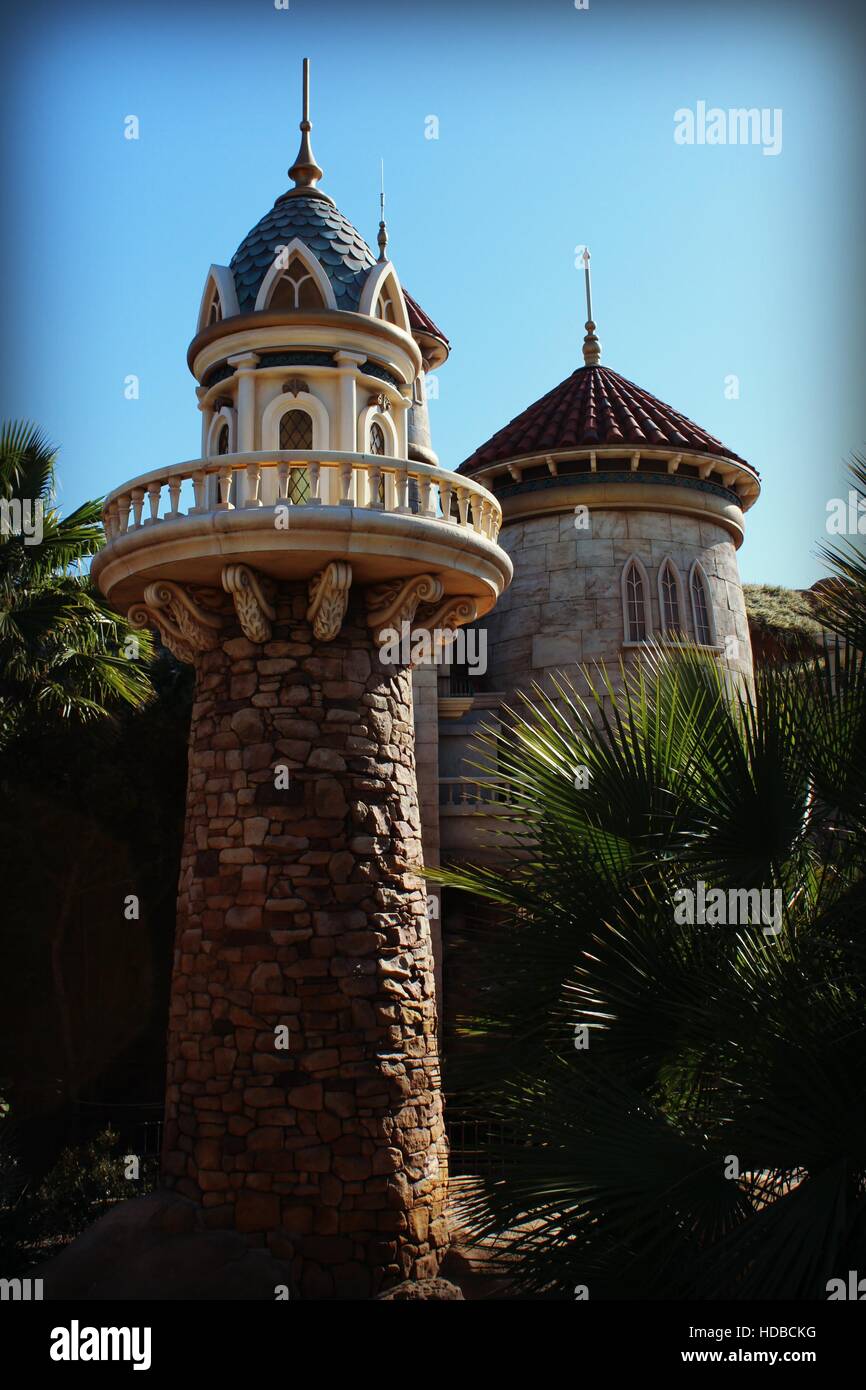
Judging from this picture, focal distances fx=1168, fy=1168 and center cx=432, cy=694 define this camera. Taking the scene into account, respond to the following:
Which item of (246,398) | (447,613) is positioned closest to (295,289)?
(246,398)

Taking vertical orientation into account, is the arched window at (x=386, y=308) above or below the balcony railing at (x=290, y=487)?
above

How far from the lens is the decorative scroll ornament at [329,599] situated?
11.4 meters

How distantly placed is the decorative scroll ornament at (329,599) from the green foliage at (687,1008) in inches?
134

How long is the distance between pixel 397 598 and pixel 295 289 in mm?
3548

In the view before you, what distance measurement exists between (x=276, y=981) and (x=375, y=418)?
5961 mm

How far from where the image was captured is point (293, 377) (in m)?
12.3

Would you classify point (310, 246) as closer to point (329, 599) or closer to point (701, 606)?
point (329, 599)

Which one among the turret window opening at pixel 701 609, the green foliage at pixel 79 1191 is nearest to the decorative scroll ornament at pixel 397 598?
the green foliage at pixel 79 1191

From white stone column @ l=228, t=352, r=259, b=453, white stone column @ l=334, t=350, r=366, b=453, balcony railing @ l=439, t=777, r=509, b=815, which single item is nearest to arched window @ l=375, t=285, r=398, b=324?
white stone column @ l=334, t=350, r=366, b=453

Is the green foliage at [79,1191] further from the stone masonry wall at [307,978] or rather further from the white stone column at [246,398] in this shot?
the white stone column at [246,398]

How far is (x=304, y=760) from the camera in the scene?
1155 cm
